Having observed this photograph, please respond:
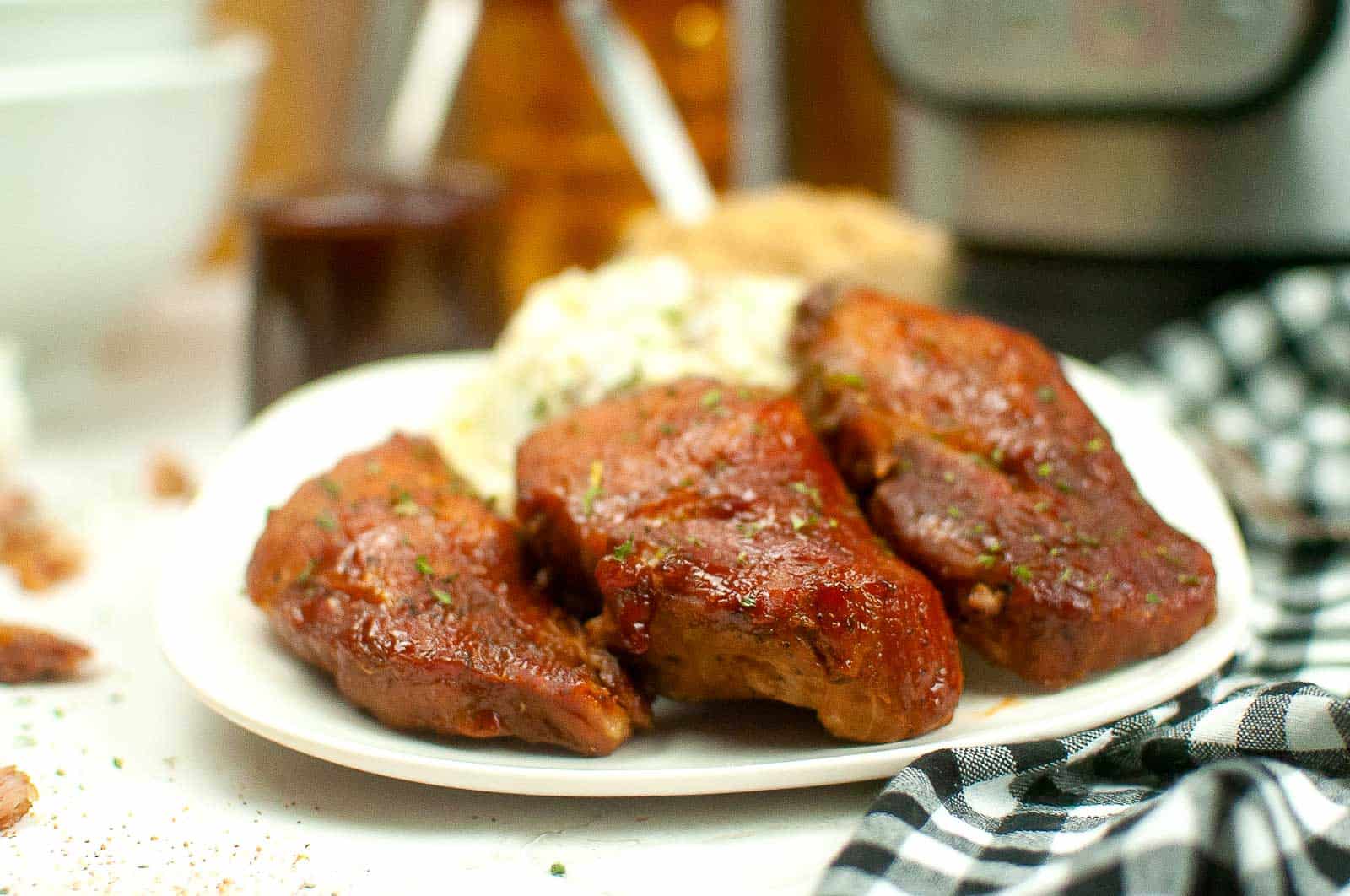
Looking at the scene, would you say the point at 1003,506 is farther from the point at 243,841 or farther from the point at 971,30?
the point at 971,30

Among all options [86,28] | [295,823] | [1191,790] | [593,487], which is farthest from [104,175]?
[1191,790]

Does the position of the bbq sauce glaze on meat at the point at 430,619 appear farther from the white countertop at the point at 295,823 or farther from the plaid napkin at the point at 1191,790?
the plaid napkin at the point at 1191,790

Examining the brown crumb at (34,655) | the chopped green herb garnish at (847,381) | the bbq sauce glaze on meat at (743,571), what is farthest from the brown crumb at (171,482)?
the chopped green herb garnish at (847,381)

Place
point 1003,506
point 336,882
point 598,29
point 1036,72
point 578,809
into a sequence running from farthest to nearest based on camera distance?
1. point 598,29
2. point 1036,72
3. point 1003,506
4. point 578,809
5. point 336,882

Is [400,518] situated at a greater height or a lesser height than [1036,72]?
lesser

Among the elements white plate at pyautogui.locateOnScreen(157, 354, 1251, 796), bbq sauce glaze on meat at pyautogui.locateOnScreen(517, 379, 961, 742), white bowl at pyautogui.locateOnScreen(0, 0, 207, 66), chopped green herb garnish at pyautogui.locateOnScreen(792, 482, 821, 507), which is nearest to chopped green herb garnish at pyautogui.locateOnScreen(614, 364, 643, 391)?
white plate at pyautogui.locateOnScreen(157, 354, 1251, 796)

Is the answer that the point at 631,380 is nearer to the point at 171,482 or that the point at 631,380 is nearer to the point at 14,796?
the point at 14,796

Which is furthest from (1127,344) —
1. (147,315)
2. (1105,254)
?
(147,315)
